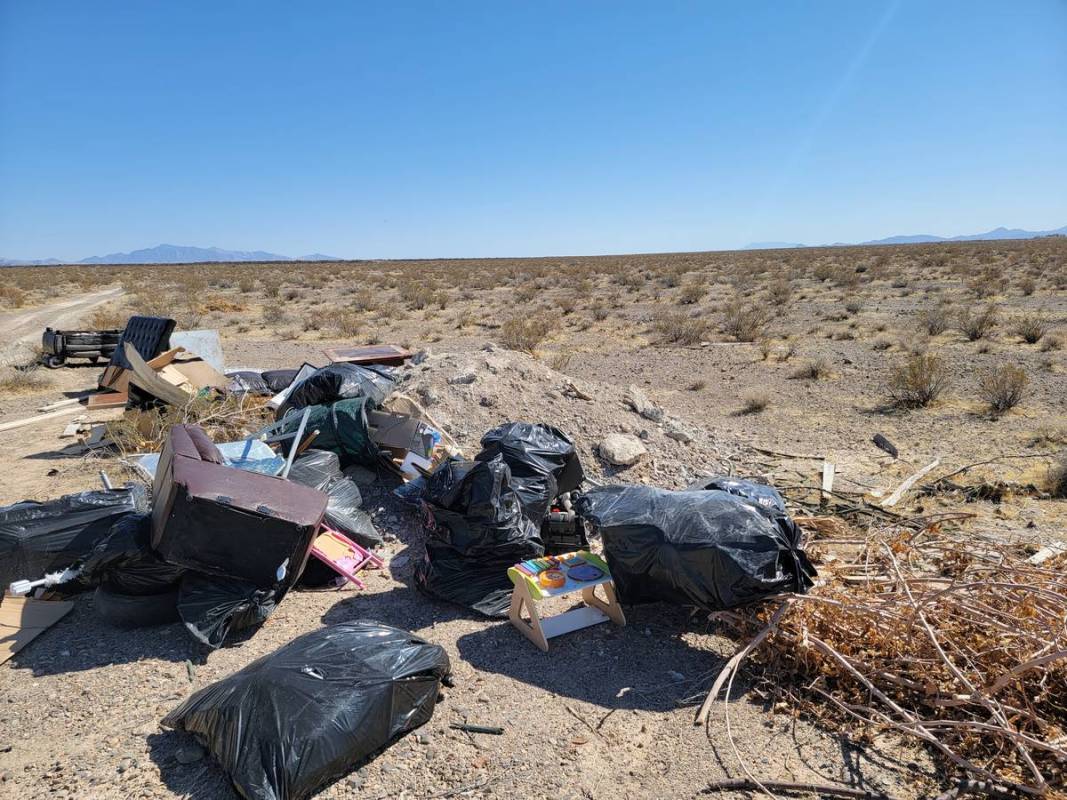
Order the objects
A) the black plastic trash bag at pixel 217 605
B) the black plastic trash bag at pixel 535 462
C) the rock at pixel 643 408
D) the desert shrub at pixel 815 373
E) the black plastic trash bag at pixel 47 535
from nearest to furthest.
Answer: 1. the black plastic trash bag at pixel 217 605
2. the black plastic trash bag at pixel 47 535
3. the black plastic trash bag at pixel 535 462
4. the rock at pixel 643 408
5. the desert shrub at pixel 815 373

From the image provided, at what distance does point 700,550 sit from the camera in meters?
3.35

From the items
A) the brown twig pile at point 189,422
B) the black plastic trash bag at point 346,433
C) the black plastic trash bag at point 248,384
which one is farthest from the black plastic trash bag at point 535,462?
the black plastic trash bag at point 248,384

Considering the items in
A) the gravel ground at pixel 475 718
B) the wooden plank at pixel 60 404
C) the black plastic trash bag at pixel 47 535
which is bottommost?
the gravel ground at pixel 475 718

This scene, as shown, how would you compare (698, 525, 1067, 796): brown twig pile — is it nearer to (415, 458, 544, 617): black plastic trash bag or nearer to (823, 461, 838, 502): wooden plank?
(415, 458, 544, 617): black plastic trash bag

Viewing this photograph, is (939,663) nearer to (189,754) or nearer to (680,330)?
(189,754)

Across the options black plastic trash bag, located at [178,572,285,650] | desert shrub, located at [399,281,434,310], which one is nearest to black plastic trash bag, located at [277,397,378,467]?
black plastic trash bag, located at [178,572,285,650]

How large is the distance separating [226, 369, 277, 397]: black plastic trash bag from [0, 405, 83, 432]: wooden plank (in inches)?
84.3

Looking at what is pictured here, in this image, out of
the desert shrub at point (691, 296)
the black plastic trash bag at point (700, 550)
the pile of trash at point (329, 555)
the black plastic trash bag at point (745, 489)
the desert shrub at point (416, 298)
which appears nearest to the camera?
the pile of trash at point (329, 555)

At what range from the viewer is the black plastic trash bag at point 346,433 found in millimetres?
5773

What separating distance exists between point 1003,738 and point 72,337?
46.0ft

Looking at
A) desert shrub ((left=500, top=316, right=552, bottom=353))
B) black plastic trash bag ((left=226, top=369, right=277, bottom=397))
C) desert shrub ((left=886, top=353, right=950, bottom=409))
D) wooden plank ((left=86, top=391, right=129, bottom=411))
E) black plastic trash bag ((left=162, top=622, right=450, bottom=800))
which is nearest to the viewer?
black plastic trash bag ((left=162, top=622, right=450, bottom=800))

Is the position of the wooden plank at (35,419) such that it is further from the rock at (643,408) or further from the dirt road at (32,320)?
the rock at (643,408)

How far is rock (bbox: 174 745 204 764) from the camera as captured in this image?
2.76m

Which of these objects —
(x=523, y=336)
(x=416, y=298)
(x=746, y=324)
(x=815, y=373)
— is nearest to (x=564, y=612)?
(x=815, y=373)
